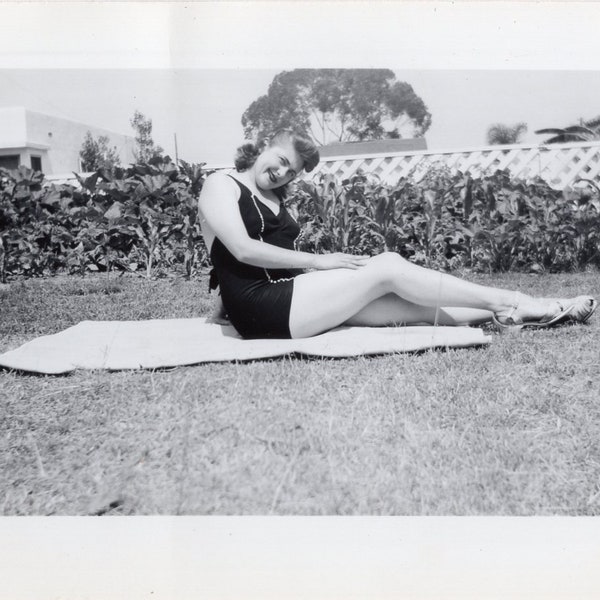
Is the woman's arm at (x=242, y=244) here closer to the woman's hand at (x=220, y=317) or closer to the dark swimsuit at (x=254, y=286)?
the dark swimsuit at (x=254, y=286)

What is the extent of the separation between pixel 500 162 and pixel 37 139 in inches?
502

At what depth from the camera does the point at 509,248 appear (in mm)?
6051

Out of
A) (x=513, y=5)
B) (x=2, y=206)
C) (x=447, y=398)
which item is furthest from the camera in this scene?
(x=2, y=206)

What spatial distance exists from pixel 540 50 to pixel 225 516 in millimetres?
2589

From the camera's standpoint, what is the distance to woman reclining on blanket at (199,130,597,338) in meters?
3.01

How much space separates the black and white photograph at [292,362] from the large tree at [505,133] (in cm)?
202

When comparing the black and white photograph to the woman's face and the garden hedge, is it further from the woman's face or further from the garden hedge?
the garden hedge

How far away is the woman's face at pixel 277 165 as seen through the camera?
10.2 ft

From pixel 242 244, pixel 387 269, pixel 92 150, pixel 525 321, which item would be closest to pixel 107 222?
pixel 242 244

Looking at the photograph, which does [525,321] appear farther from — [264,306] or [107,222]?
[107,222]

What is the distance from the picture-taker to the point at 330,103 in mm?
3855

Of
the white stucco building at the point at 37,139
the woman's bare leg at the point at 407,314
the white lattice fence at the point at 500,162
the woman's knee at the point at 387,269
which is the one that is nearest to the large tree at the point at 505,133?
the white lattice fence at the point at 500,162

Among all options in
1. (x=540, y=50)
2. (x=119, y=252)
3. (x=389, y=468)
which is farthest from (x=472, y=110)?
(x=119, y=252)
